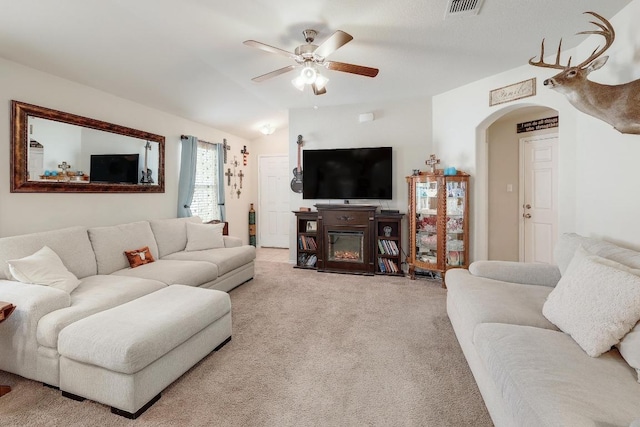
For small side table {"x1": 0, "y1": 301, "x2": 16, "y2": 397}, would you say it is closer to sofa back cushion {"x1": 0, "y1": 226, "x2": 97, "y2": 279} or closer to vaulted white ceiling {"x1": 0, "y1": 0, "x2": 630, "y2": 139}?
sofa back cushion {"x1": 0, "y1": 226, "x2": 97, "y2": 279}

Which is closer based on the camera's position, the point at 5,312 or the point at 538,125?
the point at 5,312

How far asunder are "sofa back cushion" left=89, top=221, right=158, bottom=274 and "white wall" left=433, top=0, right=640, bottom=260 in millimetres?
4063

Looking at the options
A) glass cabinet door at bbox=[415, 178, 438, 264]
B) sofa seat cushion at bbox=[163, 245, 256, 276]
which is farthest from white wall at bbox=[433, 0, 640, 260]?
sofa seat cushion at bbox=[163, 245, 256, 276]

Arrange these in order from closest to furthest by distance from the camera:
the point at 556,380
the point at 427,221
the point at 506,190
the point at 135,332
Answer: the point at 556,380 → the point at 135,332 → the point at 427,221 → the point at 506,190

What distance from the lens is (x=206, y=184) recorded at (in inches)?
209

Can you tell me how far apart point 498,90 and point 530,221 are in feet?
6.65

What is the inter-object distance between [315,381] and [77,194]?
3.09 m

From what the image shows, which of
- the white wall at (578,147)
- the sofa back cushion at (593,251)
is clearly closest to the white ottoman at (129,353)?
the sofa back cushion at (593,251)

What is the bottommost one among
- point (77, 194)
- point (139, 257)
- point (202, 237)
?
point (139, 257)

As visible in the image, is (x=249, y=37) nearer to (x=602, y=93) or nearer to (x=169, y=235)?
(x=169, y=235)

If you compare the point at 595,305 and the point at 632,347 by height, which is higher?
the point at 595,305

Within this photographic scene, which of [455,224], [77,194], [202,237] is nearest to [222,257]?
[202,237]

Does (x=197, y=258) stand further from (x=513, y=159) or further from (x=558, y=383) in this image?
(x=513, y=159)

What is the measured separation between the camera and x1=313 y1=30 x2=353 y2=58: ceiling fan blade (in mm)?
2196
